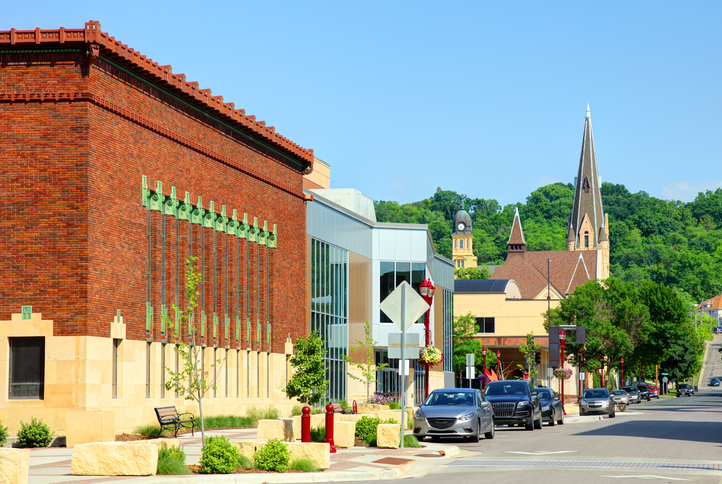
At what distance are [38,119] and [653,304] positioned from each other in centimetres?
9153

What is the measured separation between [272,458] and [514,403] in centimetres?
1851

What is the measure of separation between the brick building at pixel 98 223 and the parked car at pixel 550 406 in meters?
12.7

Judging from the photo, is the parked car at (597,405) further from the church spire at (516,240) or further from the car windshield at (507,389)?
the church spire at (516,240)

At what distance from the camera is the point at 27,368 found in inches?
980

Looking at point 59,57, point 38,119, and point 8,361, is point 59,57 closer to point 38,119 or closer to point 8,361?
point 38,119

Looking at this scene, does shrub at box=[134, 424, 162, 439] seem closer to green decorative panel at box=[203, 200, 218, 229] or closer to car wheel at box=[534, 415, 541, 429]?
green decorative panel at box=[203, 200, 218, 229]

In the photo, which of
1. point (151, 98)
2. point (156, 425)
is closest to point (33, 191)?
point (151, 98)

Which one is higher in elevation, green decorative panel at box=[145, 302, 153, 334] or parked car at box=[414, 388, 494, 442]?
green decorative panel at box=[145, 302, 153, 334]

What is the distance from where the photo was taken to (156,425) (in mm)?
27438

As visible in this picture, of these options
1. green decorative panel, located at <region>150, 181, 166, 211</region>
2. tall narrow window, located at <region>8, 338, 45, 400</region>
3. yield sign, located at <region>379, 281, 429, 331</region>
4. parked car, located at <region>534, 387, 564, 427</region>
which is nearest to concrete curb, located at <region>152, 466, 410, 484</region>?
yield sign, located at <region>379, 281, 429, 331</region>

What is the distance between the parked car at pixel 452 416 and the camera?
1021 inches

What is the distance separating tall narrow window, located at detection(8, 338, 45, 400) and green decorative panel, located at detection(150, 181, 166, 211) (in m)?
5.97

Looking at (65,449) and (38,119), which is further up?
(38,119)

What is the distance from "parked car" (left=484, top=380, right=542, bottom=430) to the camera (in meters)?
33.5
